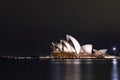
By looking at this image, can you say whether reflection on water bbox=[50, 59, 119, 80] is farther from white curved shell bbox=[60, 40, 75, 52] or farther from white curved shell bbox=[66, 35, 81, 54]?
white curved shell bbox=[60, 40, 75, 52]

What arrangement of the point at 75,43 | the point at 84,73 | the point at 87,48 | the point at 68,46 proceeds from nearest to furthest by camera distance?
the point at 84,73
the point at 75,43
the point at 68,46
the point at 87,48

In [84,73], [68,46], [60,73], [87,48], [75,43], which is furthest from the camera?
[87,48]

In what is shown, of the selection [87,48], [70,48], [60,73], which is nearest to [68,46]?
[70,48]

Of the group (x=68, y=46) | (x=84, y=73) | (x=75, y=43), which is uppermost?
(x=75, y=43)

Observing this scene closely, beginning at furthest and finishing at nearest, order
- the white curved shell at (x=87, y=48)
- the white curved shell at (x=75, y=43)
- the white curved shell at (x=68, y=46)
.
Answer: the white curved shell at (x=87, y=48) < the white curved shell at (x=68, y=46) < the white curved shell at (x=75, y=43)

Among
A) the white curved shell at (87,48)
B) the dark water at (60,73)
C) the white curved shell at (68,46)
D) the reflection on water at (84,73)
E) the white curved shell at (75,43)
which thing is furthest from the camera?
the white curved shell at (87,48)

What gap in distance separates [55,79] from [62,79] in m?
1.11

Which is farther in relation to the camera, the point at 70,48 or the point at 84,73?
the point at 70,48

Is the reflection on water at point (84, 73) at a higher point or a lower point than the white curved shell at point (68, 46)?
lower

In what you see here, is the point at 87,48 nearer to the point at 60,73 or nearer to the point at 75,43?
the point at 75,43

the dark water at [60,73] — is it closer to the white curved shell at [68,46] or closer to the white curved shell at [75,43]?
the white curved shell at [75,43]

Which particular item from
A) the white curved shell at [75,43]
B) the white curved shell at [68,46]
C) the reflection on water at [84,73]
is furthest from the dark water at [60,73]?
the white curved shell at [68,46]

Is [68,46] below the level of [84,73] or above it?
above

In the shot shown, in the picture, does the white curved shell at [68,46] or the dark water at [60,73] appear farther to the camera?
the white curved shell at [68,46]
